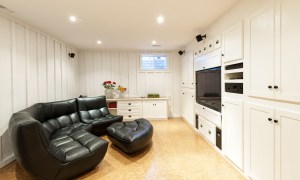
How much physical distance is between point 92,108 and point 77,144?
184 centimetres

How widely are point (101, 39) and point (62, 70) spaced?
4.63ft

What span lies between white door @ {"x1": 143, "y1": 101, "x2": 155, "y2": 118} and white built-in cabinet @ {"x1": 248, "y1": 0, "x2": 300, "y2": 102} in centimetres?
351

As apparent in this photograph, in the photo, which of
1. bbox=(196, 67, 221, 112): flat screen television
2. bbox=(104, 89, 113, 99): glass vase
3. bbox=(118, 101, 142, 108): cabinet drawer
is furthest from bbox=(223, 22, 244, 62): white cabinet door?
bbox=(104, 89, 113, 99): glass vase

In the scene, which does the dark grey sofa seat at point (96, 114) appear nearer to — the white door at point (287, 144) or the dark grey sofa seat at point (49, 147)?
the dark grey sofa seat at point (49, 147)

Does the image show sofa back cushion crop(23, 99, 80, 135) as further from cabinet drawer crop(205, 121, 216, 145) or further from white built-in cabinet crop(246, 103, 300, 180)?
white built-in cabinet crop(246, 103, 300, 180)

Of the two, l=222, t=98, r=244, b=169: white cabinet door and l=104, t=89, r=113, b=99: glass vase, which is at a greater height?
l=104, t=89, r=113, b=99: glass vase

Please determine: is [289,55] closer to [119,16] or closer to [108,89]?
[119,16]

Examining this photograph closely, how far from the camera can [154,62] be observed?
5.62 metres

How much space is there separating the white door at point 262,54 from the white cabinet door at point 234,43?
0.17 metres

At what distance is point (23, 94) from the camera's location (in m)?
2.83

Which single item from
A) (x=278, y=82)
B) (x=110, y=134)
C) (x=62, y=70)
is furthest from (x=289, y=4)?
(x=62, y=70)

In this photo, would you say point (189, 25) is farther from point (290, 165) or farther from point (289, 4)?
point (290, 165)

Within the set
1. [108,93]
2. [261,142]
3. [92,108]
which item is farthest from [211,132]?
[108,93]

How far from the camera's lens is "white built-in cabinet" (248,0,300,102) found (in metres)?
1.40
